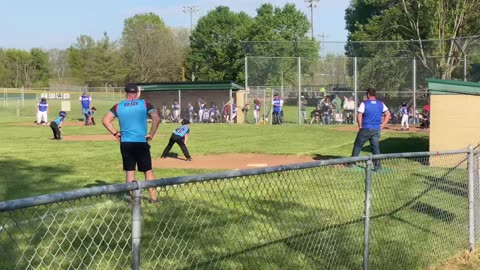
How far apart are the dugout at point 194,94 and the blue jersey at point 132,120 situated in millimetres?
27009

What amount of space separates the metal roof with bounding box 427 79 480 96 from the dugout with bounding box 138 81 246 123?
21.7 meters

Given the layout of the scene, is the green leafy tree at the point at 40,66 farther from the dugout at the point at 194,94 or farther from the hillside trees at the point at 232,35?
the dugout at the point at 194,94

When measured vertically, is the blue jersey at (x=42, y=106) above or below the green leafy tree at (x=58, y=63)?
below

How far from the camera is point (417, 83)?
32594 millimetres

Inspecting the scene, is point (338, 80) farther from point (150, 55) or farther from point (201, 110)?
point (150, 55)

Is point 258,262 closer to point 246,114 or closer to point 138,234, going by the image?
point 138,234

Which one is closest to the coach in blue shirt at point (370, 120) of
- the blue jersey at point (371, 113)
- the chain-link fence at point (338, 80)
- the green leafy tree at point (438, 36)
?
the blue jersey at point (371, 113)

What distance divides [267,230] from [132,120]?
2.93 m

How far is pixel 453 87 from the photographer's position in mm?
14117

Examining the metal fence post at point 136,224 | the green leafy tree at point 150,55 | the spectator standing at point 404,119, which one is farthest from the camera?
the green leafy tree at point 150,55

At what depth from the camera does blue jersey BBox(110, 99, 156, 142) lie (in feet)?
27.1

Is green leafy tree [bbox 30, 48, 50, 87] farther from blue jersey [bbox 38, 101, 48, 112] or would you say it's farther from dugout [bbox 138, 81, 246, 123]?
blue jersey [bbox 38, 101, 48, 112]

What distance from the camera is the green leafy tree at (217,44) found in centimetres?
8353

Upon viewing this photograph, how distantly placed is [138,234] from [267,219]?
4.43m
